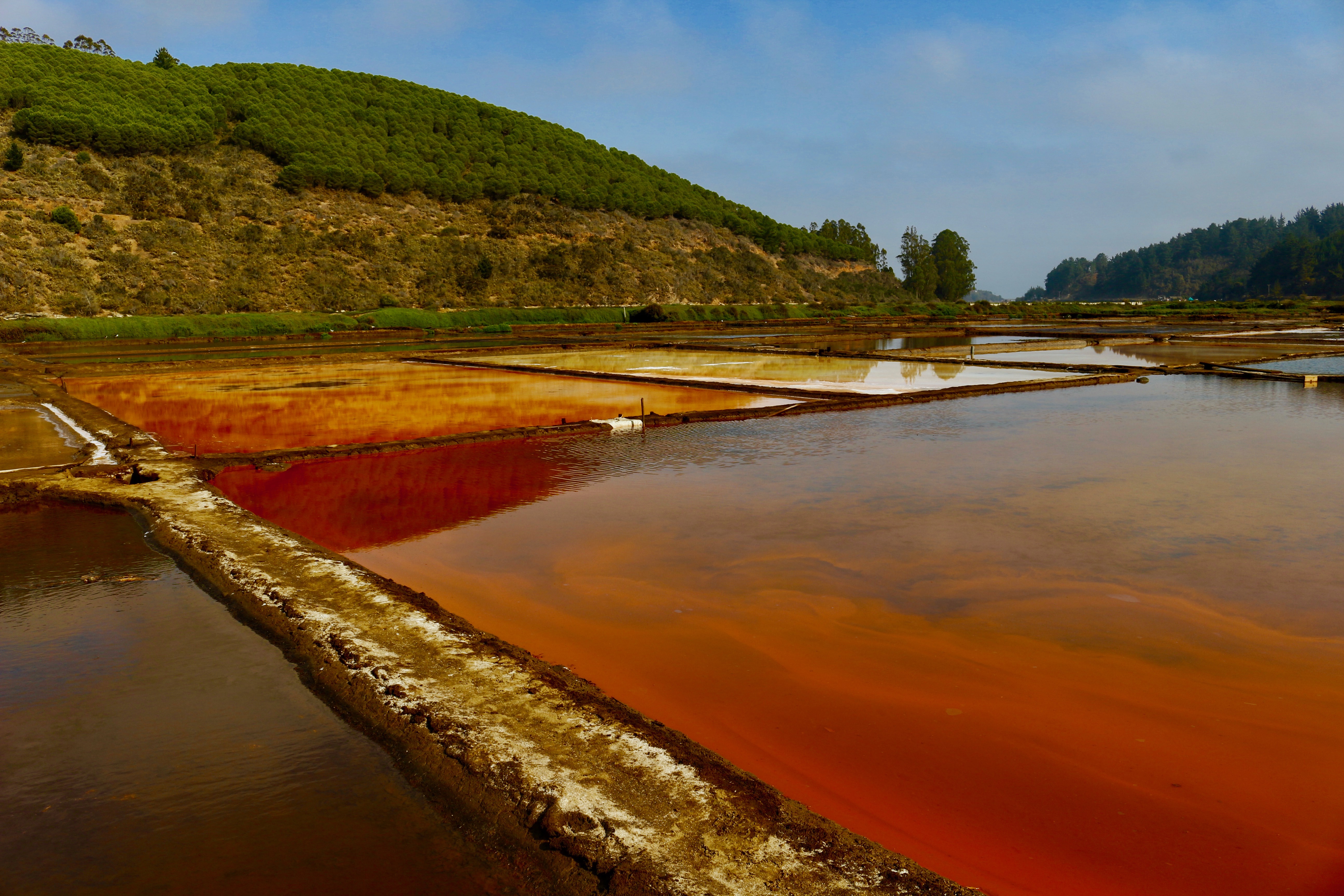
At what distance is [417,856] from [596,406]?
43.8ft

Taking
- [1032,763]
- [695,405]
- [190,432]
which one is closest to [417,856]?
[1032,763]

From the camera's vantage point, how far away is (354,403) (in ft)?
56.5

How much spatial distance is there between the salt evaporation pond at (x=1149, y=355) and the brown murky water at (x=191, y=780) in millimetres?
22868

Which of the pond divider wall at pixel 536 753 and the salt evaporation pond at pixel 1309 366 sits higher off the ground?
the salt evaporation pond at pixel 1309 366

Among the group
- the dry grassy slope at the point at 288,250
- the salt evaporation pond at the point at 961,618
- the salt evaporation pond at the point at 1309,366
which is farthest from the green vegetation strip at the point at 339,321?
the salt evaporation pond at the point at 961,618

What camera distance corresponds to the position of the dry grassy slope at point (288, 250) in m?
45.0

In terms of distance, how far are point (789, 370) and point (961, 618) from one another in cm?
1798

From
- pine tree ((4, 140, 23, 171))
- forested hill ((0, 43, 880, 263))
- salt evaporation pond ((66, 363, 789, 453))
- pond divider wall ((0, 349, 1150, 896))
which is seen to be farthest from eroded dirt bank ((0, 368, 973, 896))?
forested hill ((0, 43, 880, 263))

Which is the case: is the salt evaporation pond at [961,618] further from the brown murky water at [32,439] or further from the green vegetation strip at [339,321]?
the green vegetation strip at [339,321]

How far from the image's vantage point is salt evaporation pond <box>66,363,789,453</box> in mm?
13359

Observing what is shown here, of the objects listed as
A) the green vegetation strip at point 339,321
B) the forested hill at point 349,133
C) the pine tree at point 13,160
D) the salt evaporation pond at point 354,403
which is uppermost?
the forested hill at point 349,133

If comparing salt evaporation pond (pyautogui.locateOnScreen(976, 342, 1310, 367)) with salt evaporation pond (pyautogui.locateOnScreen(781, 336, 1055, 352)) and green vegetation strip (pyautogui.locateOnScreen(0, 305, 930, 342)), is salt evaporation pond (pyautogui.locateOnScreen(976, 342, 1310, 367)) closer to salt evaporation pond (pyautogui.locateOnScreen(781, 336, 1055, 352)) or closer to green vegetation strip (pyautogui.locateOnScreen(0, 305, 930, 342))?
salt evaporation pond (pyautogui.locateOnScreen(781, 336, 1055, 352))

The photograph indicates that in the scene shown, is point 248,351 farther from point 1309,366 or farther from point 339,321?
point 1309,366

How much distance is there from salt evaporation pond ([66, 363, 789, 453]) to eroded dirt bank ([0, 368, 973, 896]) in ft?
23.5
